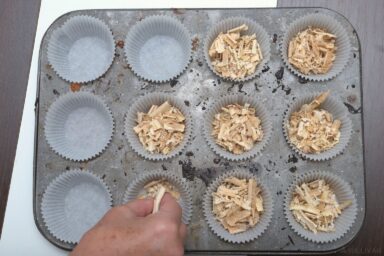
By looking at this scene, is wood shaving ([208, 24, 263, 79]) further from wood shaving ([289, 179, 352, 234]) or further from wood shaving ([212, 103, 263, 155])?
wood shaving ([289, 179, 352, 234])

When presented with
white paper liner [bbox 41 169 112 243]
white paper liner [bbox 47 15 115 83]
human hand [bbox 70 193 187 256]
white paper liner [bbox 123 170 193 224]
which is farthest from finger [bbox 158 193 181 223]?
white paper liner [bbox 47 15 115 83]

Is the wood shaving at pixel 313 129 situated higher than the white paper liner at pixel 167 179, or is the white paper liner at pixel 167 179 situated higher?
the wood shaving at pixel 313 129

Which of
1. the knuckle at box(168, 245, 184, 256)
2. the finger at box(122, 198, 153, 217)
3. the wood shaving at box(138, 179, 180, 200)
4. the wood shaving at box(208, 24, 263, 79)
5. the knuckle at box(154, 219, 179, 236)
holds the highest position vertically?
the wood shaving at box(208, 24, 263, 79)

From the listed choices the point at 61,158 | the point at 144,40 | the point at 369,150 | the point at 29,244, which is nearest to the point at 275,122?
the point at 369,150

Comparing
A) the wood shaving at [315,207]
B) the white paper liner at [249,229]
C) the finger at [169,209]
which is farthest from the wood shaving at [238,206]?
the finger at [169,209]

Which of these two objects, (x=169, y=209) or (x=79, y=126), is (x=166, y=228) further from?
(x=79, y=126)

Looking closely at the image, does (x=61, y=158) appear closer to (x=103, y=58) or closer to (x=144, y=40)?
(x=103, y=58)

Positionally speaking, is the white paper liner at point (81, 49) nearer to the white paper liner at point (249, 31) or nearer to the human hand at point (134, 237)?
the white paper liner at point (249, 31)
